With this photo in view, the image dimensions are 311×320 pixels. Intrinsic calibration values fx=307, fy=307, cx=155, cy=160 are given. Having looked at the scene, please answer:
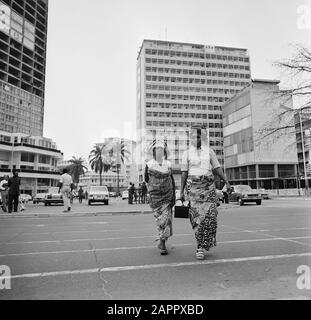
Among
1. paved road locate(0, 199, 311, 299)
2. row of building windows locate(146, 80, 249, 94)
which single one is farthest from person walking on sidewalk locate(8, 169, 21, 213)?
row of building windows locate(146, 80, 249, 94)

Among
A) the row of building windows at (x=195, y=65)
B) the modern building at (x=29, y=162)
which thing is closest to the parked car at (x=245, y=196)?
the modern building at (x=29, y=162)

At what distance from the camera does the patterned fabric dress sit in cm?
523

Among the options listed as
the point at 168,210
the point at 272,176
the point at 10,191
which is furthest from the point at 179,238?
the point at 272,176

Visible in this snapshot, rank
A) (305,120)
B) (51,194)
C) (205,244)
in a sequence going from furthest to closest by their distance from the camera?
(51,194) < (305,120) < (205,244)

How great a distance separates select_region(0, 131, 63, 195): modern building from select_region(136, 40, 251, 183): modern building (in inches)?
1175

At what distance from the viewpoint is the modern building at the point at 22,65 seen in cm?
8694

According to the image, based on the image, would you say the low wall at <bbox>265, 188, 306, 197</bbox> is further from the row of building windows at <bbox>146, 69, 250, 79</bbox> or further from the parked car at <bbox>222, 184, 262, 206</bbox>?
the row of building windows at <bbox>146, 69, 250, 79</bbox>

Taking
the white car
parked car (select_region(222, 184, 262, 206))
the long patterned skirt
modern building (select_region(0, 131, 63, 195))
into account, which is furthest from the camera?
modern building (select_region(0, 131, 63, 195))

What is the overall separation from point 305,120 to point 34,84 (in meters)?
93.2

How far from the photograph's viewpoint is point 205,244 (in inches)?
182

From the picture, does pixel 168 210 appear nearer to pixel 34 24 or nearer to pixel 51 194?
pixel 51 194

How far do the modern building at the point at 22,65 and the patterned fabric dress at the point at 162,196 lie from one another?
9132cm

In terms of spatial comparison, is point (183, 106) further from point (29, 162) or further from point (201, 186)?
point (201, 186)
